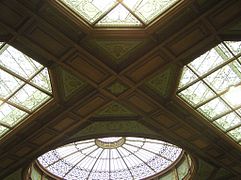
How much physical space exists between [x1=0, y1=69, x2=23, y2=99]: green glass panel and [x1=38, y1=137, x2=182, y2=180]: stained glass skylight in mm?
6808

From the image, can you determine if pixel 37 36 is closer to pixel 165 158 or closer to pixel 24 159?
pixel 24 159

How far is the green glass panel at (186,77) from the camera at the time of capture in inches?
532

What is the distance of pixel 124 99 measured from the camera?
565 inches

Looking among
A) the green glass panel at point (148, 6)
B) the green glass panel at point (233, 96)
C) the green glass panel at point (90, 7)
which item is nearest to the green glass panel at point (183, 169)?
the green glass panel at point (233, 96)

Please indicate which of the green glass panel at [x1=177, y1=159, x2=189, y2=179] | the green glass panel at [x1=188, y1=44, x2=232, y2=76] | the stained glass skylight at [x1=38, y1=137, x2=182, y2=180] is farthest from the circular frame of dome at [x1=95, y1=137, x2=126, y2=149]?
the green glass panel at [x1=188, y1=44, x2=232, y2=76]

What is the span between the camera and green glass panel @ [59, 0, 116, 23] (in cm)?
1102

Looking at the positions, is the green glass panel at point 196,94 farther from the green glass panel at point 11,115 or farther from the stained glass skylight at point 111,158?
the green glass panel at point 11,115

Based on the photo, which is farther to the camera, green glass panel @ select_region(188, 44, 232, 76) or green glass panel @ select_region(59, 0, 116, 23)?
green glass panel @ select_region(188, 44, 232, 76)

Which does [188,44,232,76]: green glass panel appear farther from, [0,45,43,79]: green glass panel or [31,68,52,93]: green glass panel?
[0,45,43,79]: green glass panel

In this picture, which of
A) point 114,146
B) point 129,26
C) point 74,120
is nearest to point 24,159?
point 74,120

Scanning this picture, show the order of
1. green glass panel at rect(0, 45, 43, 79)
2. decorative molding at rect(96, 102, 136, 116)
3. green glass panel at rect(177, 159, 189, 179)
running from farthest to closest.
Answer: green glass panel at rect(177, 159, 189, 179) < decorative molding at rect(96, 102, 136, 116) < green glass panel at rect(0, 45, 43, 79)

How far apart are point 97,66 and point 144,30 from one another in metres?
2.12

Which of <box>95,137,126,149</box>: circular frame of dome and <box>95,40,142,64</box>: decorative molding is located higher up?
<box>95,137,126,149</box>: circular frame of dome

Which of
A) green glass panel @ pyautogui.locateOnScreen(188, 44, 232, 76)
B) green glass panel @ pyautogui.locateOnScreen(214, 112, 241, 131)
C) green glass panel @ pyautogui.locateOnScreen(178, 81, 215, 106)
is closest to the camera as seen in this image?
green glass panel @ pyautogui.locateOnScreen(188, 44, 232, 76)
